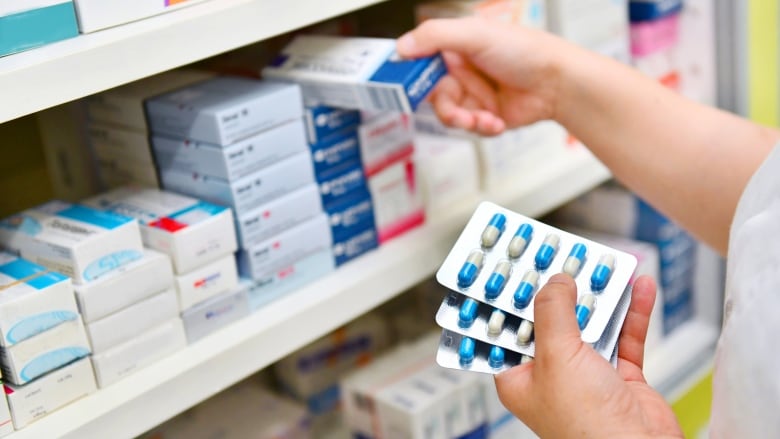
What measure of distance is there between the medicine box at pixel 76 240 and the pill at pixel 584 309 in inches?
14.4

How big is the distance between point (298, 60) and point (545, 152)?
1.26 ft

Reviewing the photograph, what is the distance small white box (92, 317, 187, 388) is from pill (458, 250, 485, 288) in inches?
10.8

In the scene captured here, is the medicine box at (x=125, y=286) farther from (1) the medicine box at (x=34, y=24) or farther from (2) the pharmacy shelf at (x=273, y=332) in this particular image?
(1) the medicine box at (x=34, y=24)

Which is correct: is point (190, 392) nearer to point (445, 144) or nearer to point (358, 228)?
point (358, 228)

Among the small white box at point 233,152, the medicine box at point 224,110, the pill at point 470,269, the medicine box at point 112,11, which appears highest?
the medicine box at point 112,11

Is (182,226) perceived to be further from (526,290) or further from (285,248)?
(526,290)

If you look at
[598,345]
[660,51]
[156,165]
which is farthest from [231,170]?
[660,51]

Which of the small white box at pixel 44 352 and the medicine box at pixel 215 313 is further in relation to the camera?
the medicine box at pixel 215 313

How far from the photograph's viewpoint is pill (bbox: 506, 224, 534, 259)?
697 mm

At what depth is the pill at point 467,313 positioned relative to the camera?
669 millimetres

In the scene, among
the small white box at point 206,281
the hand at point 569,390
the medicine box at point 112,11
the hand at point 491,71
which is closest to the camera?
the hand at point 569,390

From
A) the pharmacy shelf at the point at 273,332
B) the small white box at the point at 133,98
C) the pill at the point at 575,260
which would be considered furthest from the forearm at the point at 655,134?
the small white box at the point at 133,98

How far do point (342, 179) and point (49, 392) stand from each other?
0.34m

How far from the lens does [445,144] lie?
1097mm
